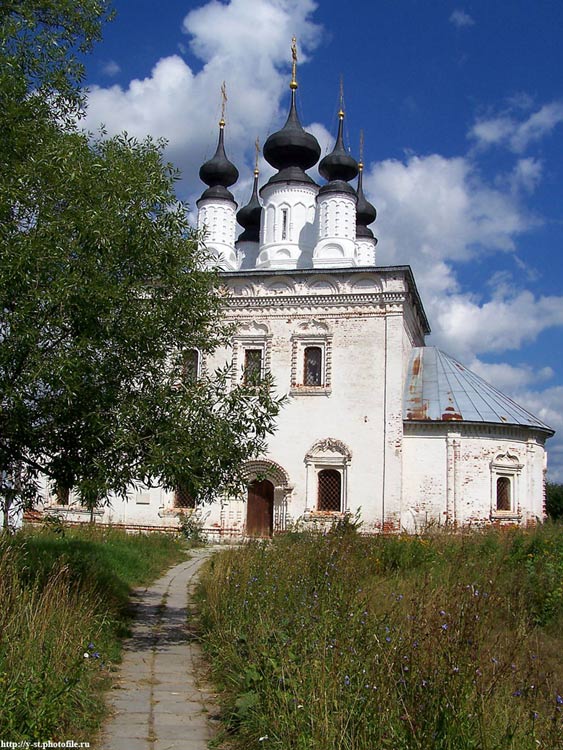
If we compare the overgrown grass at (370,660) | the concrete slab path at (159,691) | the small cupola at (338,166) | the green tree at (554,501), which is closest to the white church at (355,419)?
the small cupola at (338,166)

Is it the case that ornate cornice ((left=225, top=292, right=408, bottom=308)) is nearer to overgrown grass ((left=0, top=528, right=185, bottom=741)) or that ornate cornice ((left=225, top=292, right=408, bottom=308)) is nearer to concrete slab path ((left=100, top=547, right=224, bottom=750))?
concrete slab path ((left=100, top=547, right=224, bottom=750))

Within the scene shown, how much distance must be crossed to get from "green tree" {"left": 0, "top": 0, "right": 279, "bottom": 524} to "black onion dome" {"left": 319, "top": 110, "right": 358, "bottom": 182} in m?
16.6

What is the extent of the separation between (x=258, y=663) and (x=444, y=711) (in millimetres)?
1797

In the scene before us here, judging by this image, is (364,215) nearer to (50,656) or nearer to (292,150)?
(292,150)

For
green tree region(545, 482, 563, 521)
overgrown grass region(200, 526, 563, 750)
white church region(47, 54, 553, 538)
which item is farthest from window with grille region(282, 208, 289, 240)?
green tree region(545, 482, 563, 521)

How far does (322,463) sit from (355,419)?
59.9 inches

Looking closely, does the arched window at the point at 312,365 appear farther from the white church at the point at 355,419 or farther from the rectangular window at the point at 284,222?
the rectangular window at the point at 284,222

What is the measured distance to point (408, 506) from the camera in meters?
20.2

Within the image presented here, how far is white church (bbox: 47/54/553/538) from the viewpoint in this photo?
66.1 ft

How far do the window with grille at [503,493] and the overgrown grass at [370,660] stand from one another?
12.7 metres

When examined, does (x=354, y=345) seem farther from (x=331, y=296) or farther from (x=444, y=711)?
(x=444, y=711)

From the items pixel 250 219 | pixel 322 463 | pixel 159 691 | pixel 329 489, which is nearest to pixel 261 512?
pixel 329 489

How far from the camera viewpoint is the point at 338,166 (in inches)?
933

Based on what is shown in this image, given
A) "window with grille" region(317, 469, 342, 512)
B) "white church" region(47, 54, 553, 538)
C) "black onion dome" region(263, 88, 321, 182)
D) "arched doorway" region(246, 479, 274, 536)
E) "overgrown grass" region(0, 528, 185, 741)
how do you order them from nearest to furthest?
"overgrown grass" region(0, 528, 185, 741) → "white church" region(47, 54, 553, 538) → "window with grille" region(317, 469, 342, 512) → "arched doorway" region(246, 479, 274, 536) → "black onion dome" region(263, 88, 321, 182)
